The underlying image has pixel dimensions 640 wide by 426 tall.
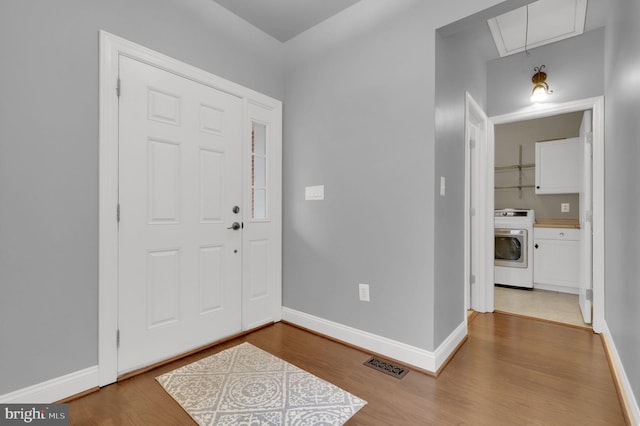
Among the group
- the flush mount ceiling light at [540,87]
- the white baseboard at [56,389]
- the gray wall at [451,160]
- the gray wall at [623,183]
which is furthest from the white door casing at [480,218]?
the white baseboard at [56,389]

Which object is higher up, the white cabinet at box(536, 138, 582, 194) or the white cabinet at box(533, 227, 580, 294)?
the white cabinet at box(536, 138, 582, 194)

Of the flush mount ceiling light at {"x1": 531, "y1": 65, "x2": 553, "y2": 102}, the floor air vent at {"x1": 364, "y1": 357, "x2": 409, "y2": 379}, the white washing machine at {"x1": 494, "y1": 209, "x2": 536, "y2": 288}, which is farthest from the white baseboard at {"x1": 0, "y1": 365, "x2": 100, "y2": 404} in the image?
the white washing machine at {"x1": 494, "y1": 209, "x2": 536, "y2": 288}

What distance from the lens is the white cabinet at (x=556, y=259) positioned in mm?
3895

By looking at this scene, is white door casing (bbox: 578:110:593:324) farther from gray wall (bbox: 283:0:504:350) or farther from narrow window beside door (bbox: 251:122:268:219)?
narrow window beside door (bbox: 251:122:268:219)

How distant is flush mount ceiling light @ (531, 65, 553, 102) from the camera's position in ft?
9.45

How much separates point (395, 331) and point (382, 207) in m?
0.91

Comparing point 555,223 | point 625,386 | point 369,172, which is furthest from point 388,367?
point 555,223

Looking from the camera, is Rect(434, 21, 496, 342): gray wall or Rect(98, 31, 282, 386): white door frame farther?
Rect(434, 21, 496, 342): gray wall

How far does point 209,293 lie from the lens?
7.88ft

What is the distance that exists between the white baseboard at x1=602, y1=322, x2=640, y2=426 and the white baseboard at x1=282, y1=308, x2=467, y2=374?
36.2 inches

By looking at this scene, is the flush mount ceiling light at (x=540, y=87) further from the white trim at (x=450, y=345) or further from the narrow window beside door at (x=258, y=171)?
the narrow window beside door at (x=258, y=171)

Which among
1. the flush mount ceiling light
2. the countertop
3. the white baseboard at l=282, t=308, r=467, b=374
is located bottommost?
the white baseboard at l=282, t=308, r=467, b=374

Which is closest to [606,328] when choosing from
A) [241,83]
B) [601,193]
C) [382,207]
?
[601,193]

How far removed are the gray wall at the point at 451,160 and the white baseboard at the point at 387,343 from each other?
0.10 metres
